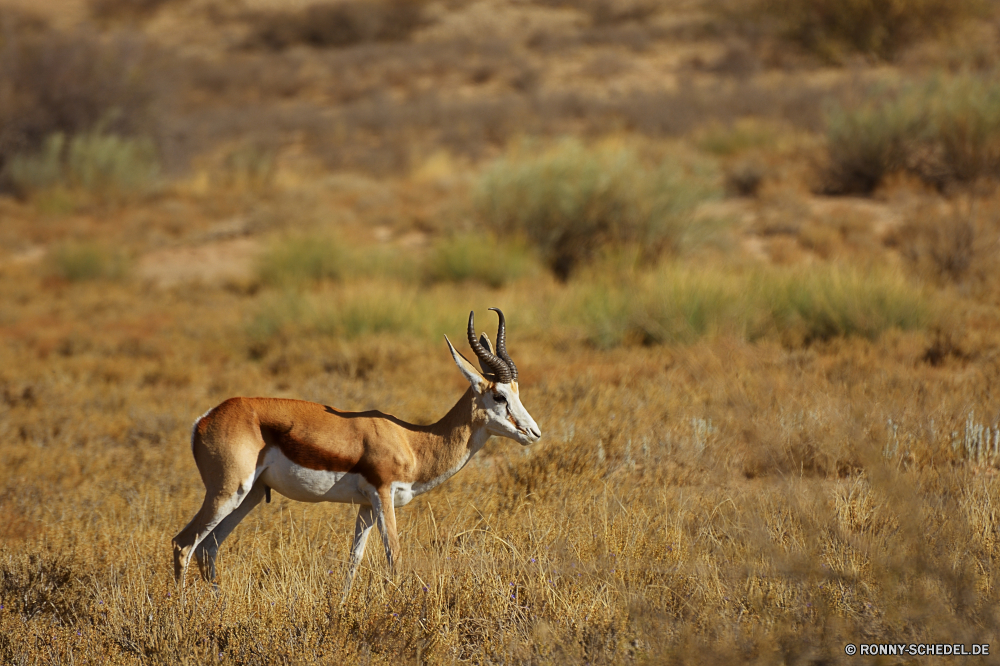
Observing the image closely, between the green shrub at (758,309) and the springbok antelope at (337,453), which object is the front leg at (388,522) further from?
the green shrub at (758,309)

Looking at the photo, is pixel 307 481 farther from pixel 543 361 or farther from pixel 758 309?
pixel 758 309

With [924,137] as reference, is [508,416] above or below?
above

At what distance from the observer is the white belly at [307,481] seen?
12.4 ft

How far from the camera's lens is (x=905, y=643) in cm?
344

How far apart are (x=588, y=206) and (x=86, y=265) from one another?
27.2ft

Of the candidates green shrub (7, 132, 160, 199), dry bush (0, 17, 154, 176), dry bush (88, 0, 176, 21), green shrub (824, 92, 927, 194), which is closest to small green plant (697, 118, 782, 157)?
green shrub (824, 92, 927, 194)

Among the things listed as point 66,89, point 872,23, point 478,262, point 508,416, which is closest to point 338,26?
point 872,23

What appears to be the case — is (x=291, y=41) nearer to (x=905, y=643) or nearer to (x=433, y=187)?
(x=433, y=187)

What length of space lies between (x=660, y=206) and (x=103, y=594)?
35.6ft

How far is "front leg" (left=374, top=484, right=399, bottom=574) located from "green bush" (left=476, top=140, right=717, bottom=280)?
32.3ft

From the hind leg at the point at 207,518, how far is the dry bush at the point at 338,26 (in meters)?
51.1

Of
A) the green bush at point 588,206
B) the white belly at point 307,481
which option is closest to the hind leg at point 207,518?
the white belly at point 307,481

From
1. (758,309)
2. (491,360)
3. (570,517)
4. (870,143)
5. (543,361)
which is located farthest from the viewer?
(870,143)

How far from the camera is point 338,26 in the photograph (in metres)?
52.0
